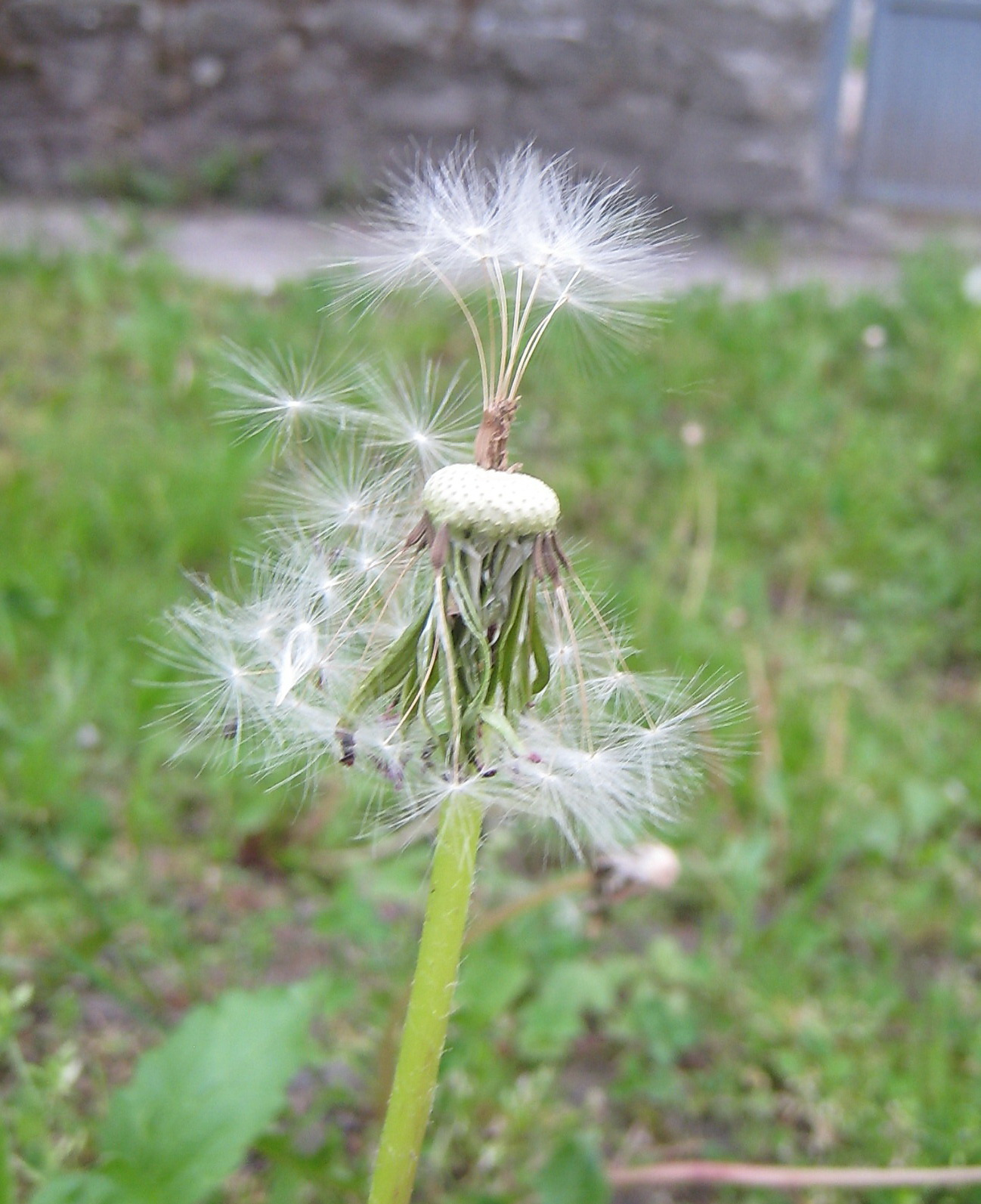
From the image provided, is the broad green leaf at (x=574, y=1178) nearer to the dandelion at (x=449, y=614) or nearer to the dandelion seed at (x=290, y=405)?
the dandelion at (x=449, y=614)

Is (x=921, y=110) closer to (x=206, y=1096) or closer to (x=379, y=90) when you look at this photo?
(x=379, y=90)

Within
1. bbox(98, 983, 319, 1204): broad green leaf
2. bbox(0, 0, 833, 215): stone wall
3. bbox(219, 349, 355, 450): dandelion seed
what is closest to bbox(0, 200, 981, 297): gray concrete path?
bbox(0, 0, 833, 215): stone wall

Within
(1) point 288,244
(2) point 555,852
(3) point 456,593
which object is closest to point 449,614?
(3) point 456,593

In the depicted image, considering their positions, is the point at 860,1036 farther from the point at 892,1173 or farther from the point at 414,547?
the point at 414,547

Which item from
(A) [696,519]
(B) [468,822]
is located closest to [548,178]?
(B) [468,822]

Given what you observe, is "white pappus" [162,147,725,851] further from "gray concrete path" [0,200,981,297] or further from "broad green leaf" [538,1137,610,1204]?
"gray concrete path" [0,200,981,297]

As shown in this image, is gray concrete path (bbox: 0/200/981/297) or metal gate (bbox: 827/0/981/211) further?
metal gate (bbox: 827/0/981/211)

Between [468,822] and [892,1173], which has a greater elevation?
[468,822]
